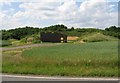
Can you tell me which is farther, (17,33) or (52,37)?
(17,33)

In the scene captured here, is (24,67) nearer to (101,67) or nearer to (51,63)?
(51,63)

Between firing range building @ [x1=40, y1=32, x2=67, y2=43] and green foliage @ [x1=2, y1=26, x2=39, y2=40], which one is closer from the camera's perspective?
firing range building @ [x1=40, y1=32, x2=67, y2=43]

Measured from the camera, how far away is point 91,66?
621 inches

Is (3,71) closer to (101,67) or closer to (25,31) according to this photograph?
(101,67)

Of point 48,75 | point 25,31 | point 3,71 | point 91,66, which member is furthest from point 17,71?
point 25,31

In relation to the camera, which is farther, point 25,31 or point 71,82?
point 25,31

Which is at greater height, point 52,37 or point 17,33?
point 17,33

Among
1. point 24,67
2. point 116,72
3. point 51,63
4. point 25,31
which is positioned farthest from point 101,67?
point 25,31

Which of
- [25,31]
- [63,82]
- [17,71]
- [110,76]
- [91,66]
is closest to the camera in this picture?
[63,82]

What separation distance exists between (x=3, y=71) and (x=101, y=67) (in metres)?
5.02

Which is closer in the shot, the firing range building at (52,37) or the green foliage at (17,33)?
the firing range building at (52,37)

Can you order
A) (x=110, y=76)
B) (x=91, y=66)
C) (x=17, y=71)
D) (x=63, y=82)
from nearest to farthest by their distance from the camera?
Result: 1. (x=63, y=82)
2. (x=110, y=76)
3. (x=17, y=71)
4. (x=91, y=66)

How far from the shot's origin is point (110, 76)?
12.9 m

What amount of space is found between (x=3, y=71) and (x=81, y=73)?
13.4 ft
